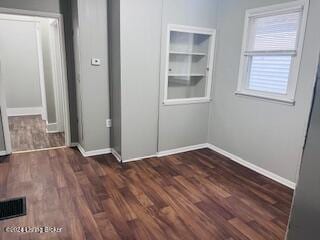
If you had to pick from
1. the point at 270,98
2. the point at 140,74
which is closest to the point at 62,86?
the point at 140,74

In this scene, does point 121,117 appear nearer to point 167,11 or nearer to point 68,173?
point 68,173

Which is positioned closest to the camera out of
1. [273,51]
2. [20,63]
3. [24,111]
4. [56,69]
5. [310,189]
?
[310,189]

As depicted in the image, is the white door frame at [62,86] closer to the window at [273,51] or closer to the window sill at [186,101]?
the window sill at [186,101]

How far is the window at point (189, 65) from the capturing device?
3.62 m

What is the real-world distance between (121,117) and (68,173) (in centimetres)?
99

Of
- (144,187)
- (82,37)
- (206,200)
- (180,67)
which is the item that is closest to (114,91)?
(82,37)

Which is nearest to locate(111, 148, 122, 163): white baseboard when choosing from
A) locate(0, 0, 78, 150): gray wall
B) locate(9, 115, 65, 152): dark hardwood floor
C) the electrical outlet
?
the electrical outlet

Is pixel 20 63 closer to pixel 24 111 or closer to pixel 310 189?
pixel 24 111

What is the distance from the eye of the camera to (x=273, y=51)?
116 inches

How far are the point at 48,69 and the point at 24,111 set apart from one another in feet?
6.74

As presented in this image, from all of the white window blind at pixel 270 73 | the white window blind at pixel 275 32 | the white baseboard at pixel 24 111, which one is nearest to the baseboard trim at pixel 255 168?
the white window blind at pixel 270 73

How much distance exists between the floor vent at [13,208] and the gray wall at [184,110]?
1925 mm

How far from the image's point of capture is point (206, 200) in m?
2.60

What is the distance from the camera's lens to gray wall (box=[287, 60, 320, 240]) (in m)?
0.86
